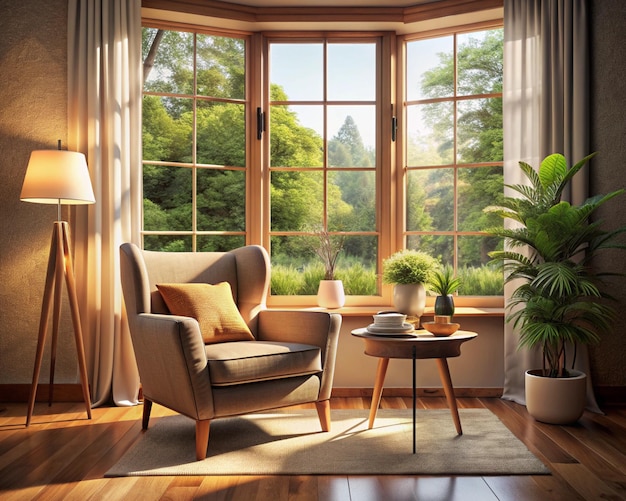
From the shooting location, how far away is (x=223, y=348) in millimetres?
3238

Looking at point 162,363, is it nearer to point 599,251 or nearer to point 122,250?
point 122,250

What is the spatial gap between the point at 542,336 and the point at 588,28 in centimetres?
199

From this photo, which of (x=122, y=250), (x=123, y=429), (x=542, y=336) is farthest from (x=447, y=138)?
(x=123, y=429)

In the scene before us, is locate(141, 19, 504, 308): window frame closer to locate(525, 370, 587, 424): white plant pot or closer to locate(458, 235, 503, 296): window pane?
locate(458, 235, 503, 296): window pane

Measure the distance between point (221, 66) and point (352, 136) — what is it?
3.45 feet

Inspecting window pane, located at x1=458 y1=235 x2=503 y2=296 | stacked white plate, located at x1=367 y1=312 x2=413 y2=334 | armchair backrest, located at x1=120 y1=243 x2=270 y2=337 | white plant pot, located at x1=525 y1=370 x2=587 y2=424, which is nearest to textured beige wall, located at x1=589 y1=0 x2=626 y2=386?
white plant pot, located at x1=525 y1=370 x2=587 y2=424

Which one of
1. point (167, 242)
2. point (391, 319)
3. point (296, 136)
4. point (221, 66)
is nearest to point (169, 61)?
point (221, 66)

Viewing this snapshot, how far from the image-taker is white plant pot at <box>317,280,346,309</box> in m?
4.44

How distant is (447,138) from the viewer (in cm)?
468

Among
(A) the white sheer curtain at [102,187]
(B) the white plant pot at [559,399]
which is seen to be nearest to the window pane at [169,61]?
(A) the white sheer curtain at [102,187]

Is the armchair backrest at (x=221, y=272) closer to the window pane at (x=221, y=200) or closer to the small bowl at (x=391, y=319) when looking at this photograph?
the window pane at (x=221, y=200)

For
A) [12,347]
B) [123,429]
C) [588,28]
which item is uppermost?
[588,28]

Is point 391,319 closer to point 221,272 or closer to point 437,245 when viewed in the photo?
point 221,272

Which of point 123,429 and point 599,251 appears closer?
point 123,429
